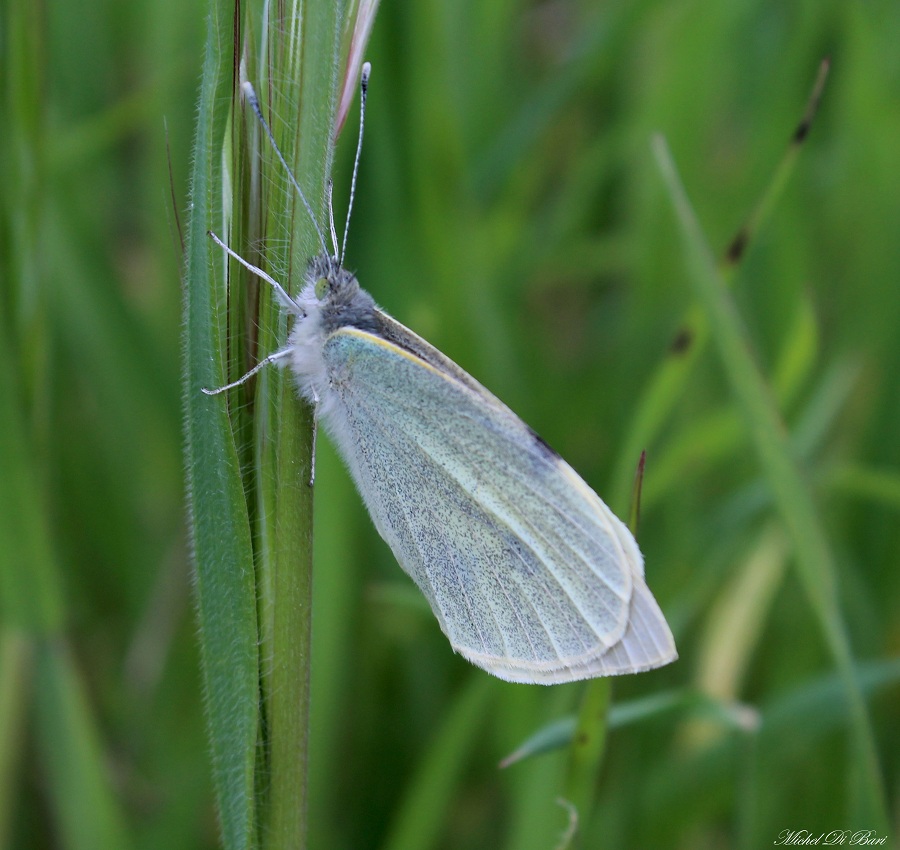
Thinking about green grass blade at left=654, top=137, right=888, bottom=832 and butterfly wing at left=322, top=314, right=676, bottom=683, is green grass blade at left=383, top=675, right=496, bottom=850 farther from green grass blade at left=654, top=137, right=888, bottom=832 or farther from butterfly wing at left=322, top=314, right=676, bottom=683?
green grass blade at left=654, top=137, right=888, bottom=832

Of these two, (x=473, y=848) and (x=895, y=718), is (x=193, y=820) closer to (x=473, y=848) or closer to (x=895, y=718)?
(x=473, y=848)

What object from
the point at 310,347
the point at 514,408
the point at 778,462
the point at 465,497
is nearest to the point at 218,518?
the point at 310,347

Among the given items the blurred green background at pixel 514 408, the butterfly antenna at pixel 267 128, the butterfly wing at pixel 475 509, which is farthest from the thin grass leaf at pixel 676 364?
the butterfly antenna at pixel 267 128

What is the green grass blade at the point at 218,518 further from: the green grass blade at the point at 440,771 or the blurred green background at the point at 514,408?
the green grass blade at the point at 440,771

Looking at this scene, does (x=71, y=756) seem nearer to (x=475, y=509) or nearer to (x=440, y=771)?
(x=440, y=771)

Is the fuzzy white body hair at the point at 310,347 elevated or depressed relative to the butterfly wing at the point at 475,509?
elevated

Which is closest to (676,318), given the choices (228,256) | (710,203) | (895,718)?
(710,203)
